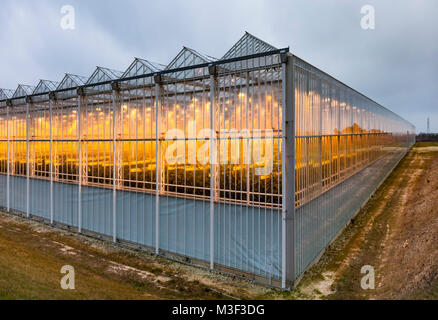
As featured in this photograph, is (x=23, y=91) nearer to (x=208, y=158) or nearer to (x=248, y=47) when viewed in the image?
(x=208, y=158)

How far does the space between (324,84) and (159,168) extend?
892 cm

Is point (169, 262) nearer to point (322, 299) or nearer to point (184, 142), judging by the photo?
point (184, 142)

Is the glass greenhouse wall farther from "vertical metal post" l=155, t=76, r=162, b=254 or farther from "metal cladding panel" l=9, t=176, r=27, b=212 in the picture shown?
"metal cladding panel" l=9, t=176, r=27, b=212

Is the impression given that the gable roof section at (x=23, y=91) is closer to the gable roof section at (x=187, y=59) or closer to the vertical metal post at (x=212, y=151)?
the gable roof section at (x=187, y=59)

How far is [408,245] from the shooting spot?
15031 millimetres

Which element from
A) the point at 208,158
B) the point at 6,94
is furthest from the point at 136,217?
the point at 6,94

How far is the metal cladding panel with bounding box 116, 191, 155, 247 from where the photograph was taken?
1568cm

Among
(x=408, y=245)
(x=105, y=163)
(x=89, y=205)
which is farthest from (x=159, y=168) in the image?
(x=408, y=245)

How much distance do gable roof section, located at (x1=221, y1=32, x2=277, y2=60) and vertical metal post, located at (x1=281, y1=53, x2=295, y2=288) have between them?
276cm

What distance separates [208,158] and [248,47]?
5.13 metres

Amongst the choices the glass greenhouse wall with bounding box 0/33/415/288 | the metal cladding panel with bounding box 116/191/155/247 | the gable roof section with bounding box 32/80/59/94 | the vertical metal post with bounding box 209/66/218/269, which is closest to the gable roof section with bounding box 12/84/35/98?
the gable roof section with bounding box 32/80/59/94

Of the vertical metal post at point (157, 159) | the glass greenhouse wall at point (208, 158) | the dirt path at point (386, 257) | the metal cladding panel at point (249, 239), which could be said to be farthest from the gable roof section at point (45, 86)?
the dirt path at point (386, 257)

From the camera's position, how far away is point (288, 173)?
37.3ft

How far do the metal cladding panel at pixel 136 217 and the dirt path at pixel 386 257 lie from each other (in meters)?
7.68
